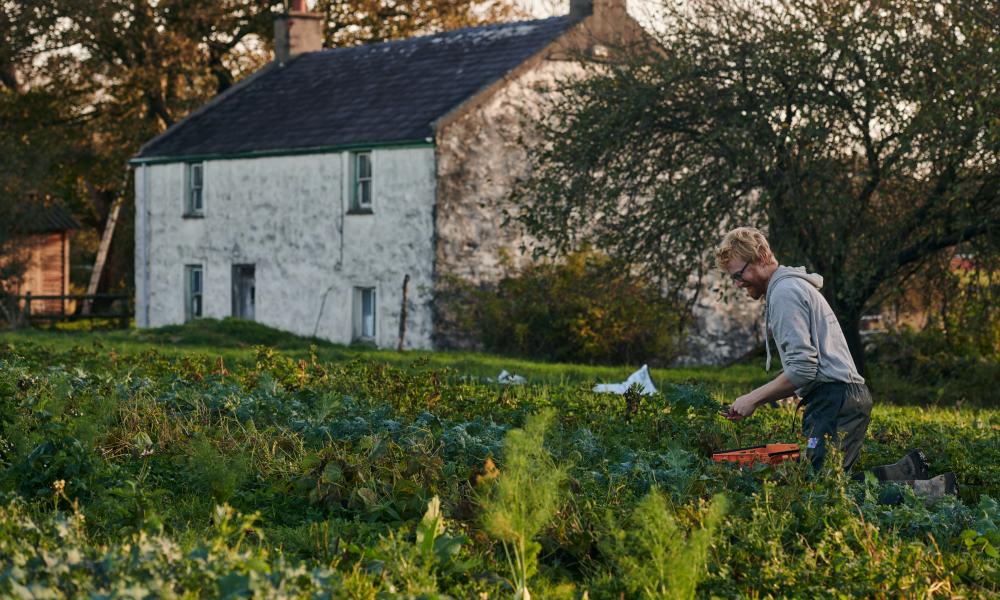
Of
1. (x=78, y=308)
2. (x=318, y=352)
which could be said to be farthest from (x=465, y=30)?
(x=78, y=308)

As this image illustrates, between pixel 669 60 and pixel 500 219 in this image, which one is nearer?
pixel 669 60

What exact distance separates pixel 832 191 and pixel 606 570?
1097 cm

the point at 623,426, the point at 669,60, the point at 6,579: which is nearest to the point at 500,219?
the point at 669,60

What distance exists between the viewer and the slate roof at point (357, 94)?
2748cm

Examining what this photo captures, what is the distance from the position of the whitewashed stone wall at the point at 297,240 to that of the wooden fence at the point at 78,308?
4810mm

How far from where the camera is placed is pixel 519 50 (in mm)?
28016

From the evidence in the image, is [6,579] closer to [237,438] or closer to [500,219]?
[237,438]

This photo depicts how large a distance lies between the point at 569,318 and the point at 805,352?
16604mm

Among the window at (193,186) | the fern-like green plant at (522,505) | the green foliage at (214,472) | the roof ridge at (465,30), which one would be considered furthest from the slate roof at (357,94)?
the fern-like green plant at (522,505)

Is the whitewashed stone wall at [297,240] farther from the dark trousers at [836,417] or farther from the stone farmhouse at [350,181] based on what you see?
the dark trousers at [836,417]

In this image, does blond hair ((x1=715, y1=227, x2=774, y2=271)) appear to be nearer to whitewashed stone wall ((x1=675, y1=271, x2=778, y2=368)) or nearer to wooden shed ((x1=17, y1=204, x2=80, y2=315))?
whitewashed stone wall ((x1=675, y1=271, x2=778, y2=368))

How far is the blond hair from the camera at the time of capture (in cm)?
766

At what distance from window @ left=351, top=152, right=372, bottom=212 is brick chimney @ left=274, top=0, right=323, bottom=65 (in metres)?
8.66

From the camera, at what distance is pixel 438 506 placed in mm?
6230
